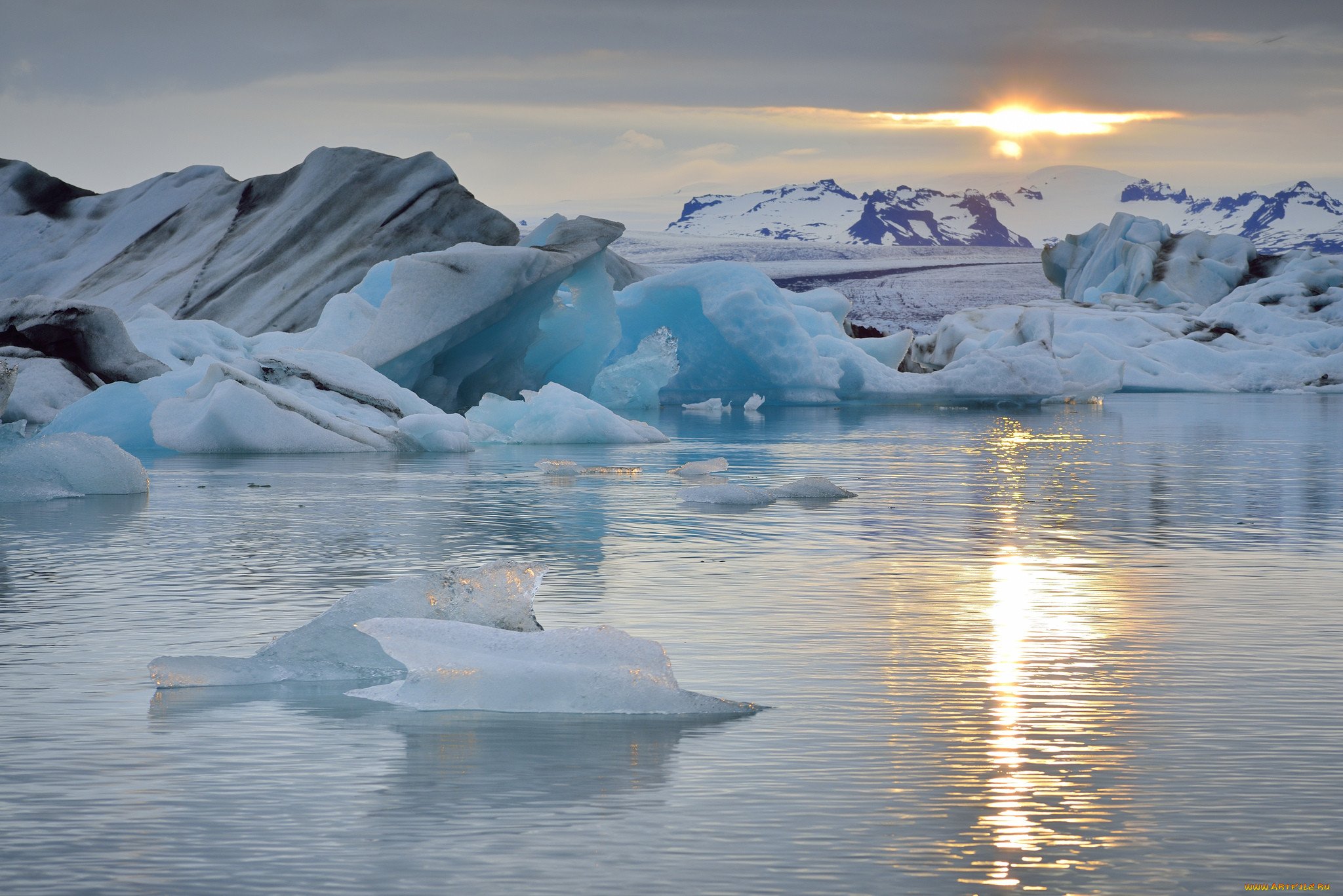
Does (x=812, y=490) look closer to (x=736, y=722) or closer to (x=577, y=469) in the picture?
(x=577, y=469)

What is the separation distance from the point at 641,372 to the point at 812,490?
15.4m

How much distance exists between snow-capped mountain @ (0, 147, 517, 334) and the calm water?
19.5 meters

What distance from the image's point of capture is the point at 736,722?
390cm

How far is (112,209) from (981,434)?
2095 centimetres

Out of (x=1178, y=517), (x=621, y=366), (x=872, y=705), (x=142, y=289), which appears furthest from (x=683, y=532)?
(x=142, y=289)

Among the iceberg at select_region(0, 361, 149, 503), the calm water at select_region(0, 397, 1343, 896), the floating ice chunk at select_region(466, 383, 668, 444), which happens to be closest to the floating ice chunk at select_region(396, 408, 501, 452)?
the floating ice chunk at select_region(466, 383, 668, 444)

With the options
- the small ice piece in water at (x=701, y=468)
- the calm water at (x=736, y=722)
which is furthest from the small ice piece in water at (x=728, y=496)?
the small ice piece in water at (x=701, y=468)

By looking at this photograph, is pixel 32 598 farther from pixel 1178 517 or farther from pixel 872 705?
pixel 1178 517

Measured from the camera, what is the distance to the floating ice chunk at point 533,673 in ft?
13.1

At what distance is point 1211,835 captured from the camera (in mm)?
2992

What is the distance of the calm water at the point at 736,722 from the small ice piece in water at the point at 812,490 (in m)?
1.07

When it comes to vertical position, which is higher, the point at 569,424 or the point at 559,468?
the point at 569,424

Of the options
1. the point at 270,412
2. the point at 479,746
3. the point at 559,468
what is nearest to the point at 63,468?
the point at 559,468

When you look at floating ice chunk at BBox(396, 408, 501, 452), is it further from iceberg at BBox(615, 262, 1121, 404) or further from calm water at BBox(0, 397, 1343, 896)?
iceberg at BBox(615, 262, 1121, 404)
